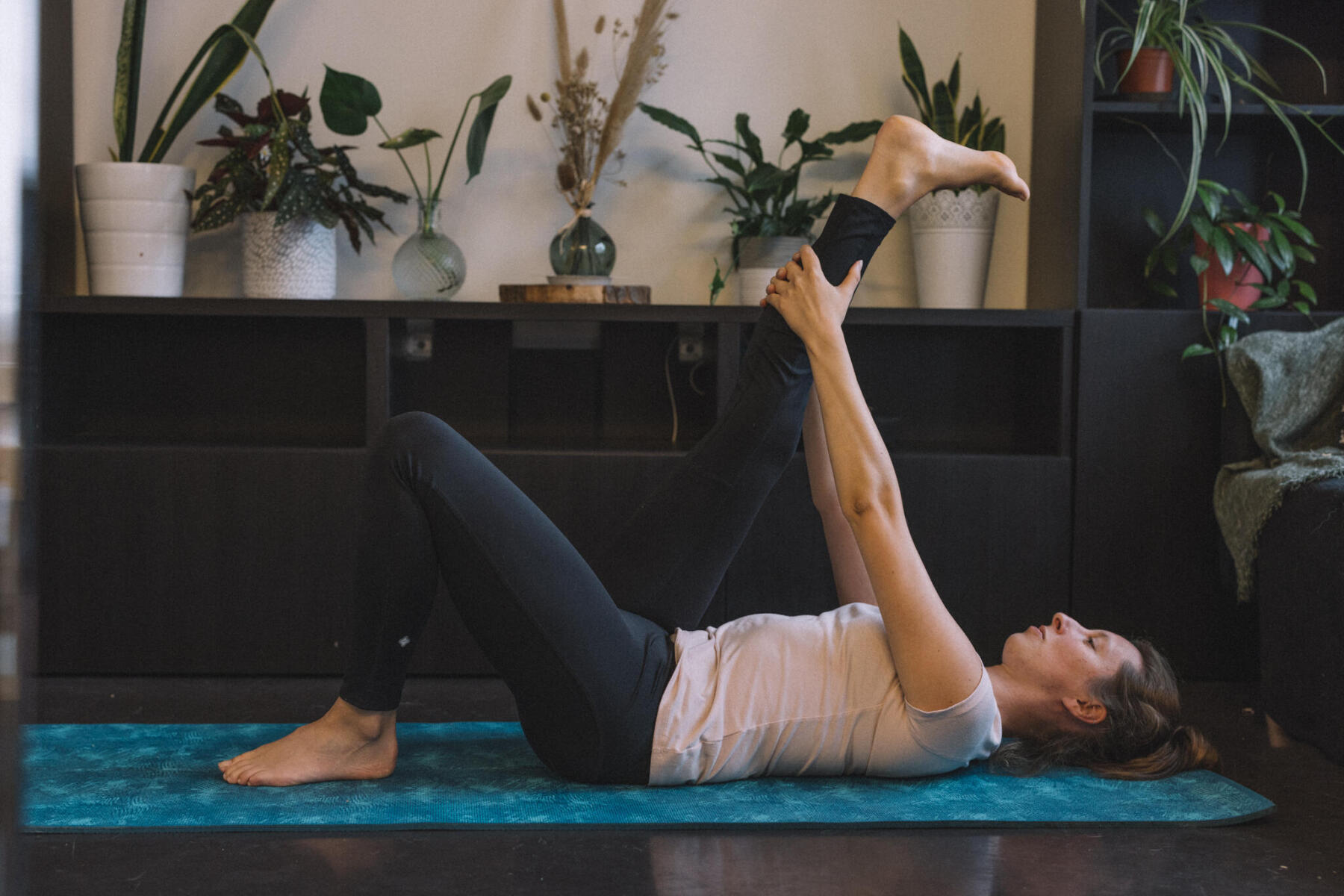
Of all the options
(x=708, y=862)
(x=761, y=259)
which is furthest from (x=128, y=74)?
(x=708, y=862)

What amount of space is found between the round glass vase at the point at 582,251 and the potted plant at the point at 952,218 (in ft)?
2.73

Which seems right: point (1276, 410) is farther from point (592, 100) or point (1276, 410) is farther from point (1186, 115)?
point (592, 100)

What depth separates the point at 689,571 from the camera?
5.93 feet

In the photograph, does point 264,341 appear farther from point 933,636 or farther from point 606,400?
point 933,636

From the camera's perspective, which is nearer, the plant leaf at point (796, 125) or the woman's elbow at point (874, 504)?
the woman's elbow at point (874, 504)

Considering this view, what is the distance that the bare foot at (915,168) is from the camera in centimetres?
182

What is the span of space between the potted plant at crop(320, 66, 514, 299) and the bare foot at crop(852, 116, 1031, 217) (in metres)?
1.28

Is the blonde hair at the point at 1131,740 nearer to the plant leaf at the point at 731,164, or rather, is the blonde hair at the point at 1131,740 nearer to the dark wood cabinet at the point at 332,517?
the dark wood cabinet at the point at 332,517

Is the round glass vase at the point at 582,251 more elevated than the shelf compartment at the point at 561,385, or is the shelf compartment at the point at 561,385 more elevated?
the round glass vase at the point at 582,251

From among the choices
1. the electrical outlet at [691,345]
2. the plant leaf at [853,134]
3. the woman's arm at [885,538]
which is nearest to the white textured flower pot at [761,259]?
the electrical outlet at [691,345]

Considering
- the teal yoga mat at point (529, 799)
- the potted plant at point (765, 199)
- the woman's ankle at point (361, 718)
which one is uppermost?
the potted plant at point (765, 199)

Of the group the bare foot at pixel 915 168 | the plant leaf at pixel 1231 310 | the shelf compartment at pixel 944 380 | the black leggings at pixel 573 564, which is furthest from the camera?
the shelf compartment at pixel 944 380

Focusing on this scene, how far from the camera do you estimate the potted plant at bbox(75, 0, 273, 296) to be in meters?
2.77

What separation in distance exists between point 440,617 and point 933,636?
1.44 m
